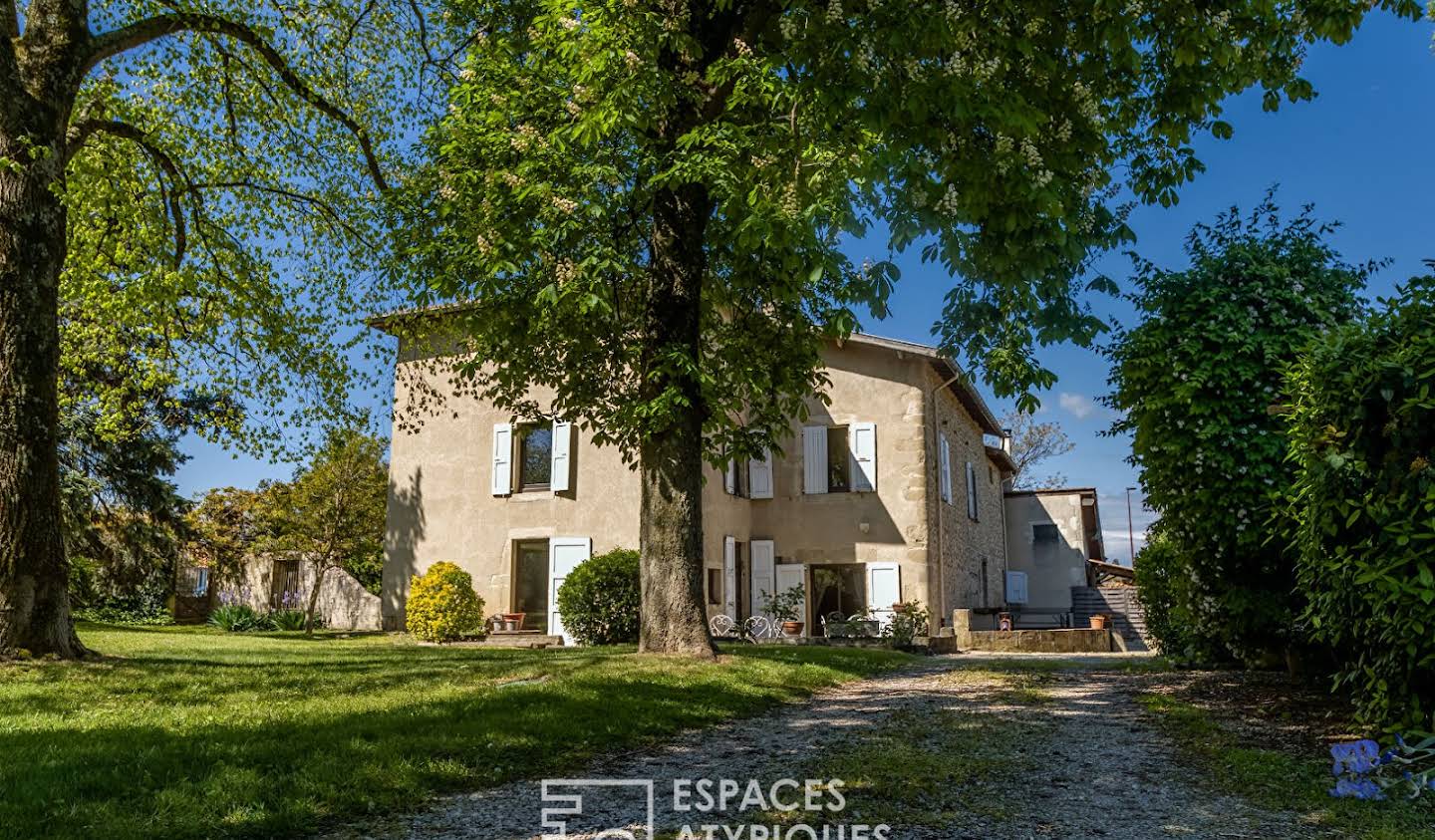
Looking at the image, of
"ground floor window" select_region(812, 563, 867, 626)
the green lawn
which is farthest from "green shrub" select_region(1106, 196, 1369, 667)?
"ground floor window" select_region(812, 563, 867, 626)

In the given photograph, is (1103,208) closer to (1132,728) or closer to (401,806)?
(1132,728)

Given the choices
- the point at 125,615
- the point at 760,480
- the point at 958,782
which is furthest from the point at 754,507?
the point at 125,615

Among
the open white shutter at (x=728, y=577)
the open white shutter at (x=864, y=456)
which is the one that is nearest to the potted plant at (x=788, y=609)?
the open white shutter at (x=728, y=577)

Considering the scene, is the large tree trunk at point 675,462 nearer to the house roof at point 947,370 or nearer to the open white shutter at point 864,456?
the house roof at point 947,370

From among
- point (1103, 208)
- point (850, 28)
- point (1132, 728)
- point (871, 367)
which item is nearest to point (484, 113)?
point (850, 28)

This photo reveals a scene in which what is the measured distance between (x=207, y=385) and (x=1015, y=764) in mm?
13333

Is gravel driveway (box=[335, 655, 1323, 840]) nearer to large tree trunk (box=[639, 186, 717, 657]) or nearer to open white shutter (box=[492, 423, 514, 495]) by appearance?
large tree trunk (box=[639, 186, 717, 657])

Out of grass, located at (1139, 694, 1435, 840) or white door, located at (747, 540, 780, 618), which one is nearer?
grass, located at (1139, 694, 1435, 840)

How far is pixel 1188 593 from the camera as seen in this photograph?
8.48 meters

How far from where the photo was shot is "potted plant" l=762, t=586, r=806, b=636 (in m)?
17.1

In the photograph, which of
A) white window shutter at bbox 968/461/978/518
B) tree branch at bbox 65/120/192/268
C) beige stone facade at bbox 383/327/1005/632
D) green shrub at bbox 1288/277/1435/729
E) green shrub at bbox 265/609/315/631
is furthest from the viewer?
white window shutter at bbox 968/461/978/518

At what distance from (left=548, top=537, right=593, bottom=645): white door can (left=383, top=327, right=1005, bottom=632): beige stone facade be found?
3 cm

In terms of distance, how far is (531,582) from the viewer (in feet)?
59.4

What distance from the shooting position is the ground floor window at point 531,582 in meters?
17.9
